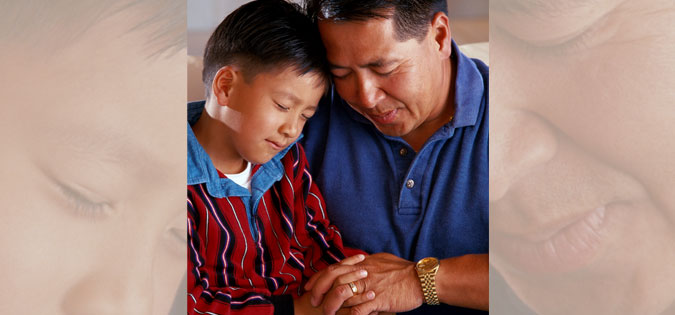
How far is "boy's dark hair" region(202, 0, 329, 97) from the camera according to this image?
2.50 ft

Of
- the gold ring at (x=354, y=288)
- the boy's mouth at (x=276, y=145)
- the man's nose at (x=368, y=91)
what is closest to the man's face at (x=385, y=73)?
the man's nose at (x=368, y=91)

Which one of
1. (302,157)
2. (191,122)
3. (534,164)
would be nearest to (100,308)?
(191,122)

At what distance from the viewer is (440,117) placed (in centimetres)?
91

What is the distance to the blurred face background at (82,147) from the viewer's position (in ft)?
1.96

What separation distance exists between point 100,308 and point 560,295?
0.50m

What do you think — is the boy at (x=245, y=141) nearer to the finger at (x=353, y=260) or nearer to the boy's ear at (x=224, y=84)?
the boy's ear at (x=224, y=84)

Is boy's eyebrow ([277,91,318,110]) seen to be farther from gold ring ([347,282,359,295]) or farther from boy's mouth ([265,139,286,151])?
gold ring ([347,282,359,295])

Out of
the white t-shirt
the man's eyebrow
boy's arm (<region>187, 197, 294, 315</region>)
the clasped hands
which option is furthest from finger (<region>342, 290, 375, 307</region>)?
the man's eyebrow

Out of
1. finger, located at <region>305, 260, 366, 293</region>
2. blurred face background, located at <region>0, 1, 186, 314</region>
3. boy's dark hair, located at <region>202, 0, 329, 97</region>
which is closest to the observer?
blurred face background, located at <region>0, 1, 186, 314</region>

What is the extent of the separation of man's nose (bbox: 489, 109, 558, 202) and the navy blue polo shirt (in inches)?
6.8

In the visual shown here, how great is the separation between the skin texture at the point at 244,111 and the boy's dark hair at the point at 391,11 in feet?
0.32

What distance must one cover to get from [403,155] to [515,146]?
23cm

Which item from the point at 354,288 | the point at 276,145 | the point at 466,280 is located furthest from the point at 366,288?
the point at 276,145

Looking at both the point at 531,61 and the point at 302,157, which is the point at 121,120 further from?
the point at 531,61
